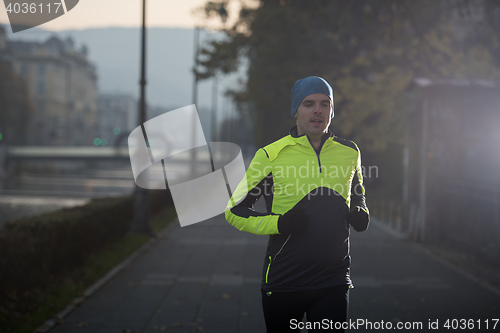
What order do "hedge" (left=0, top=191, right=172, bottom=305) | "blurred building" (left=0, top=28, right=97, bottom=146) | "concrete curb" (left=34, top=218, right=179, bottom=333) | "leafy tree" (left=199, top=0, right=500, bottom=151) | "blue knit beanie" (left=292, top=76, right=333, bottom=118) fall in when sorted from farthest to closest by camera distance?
"blurred building" (left=0, top=28, right=97, bottom=146) → "leafy tree" (left=199, top=0, right=500, bottom=151) → "hedge" (left=0, top=191, right=172, bottom=305) → "concrete curb" (left=34, top=218, right=179, bottom=333) → "blue knit beanie" (left=292, top=76, right=333, bottom=118)

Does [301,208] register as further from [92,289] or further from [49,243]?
[92,289]

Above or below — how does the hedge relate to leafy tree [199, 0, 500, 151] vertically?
below

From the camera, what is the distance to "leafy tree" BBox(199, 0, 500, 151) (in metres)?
14.2

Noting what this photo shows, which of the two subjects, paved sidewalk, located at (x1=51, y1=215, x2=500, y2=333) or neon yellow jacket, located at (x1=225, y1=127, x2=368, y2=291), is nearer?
neon yellow jacket, located at (x1=225, y1=127, x2=368, y2=291)

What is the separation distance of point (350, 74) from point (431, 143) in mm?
7856

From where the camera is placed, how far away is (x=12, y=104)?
65.9 m

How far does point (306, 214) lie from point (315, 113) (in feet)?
1.82

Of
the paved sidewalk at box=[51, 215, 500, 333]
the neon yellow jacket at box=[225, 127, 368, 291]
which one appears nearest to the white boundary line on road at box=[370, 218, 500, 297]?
the paved sidewalk at box=[51, 215, 500, 333]

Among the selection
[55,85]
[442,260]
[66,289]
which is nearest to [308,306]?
[66,289]

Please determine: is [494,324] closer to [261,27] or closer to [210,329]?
[210,329]

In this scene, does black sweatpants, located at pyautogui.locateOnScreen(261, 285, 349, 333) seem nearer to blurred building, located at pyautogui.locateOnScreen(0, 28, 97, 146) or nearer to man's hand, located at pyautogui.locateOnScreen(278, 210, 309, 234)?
man's hand, located at pyautogui.locateOnScreen(278, 210, 309, 234)

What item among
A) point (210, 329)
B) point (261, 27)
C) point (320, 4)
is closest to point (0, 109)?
point (261, 27)

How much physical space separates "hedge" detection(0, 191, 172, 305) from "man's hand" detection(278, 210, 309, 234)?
4088mm

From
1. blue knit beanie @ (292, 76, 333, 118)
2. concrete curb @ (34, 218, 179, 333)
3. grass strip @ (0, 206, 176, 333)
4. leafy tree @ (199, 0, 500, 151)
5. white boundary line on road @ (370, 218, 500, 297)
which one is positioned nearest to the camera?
blue knit beanie @ (292, 76, 333, 118)
